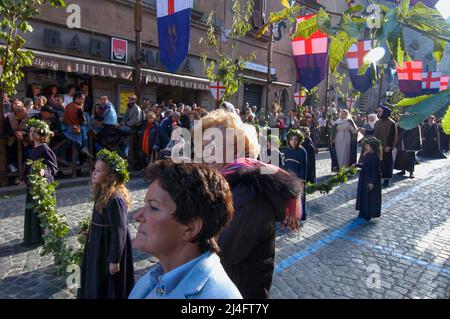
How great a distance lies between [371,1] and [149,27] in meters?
14.2

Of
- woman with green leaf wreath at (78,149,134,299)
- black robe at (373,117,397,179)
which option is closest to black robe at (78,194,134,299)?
woman with green leaf wreath at (78,149,134,299)

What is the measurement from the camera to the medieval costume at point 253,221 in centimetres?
201

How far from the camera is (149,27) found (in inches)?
564

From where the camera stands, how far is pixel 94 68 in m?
11.4

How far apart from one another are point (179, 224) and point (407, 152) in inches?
463

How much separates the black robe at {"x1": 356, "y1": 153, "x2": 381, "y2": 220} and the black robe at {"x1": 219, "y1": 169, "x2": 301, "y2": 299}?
16.2 ft

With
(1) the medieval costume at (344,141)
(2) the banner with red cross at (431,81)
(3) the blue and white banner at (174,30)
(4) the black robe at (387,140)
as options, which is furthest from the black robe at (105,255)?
(2) the banner with red cross at (431,81)

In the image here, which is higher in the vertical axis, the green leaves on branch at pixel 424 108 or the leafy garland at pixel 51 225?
the green leaves on branch at pixel 424 108

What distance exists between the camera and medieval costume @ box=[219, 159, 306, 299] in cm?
201

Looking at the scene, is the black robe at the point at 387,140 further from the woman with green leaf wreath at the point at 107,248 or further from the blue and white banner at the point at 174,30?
the woman with green leaf wreath at the point at 107,248

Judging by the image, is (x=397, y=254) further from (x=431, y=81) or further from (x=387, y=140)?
(x=431, y=81)

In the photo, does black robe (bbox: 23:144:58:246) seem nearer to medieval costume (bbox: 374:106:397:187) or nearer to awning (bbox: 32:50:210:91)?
awning (bbox: 32:50:210:91)

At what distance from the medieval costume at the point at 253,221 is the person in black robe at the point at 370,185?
4929 mm

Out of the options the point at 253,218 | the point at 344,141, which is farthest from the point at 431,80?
the point at 253,218
